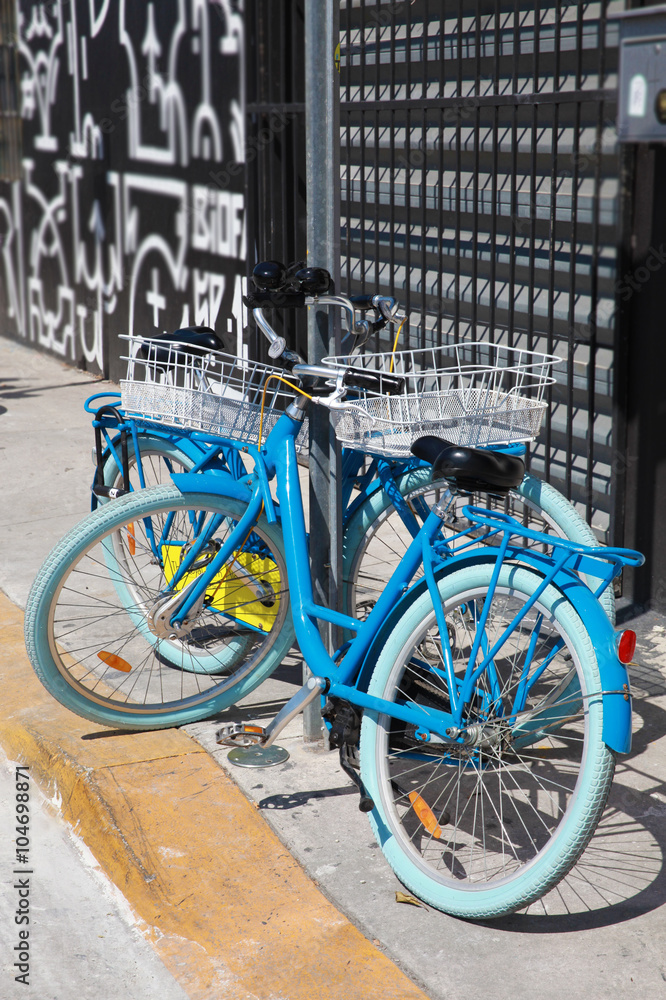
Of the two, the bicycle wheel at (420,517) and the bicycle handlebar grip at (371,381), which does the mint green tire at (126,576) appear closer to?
the bicycle wheel at (420,517)

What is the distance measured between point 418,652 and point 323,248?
1.18m

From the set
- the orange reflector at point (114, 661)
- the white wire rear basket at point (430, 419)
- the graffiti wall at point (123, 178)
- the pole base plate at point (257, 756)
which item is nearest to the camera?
the white wire rear basket at point (430, 419)

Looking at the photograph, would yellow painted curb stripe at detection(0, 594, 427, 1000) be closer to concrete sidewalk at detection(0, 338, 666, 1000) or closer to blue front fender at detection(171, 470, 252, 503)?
concrete sidewalk at detection(0, 338, 666, 1000)

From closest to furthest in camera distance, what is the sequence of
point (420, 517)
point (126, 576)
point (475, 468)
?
point (475, 468) → point (420, 517) → point (126, 576)

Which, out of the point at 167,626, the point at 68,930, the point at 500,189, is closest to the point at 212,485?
the point at 167,626

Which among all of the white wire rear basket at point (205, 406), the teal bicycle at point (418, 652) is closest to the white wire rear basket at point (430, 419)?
the teal bicycle at point (418, 652)

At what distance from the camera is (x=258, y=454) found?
322 cm

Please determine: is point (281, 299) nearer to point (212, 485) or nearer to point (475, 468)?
point (212, 485)

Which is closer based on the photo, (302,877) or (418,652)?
(302,877)

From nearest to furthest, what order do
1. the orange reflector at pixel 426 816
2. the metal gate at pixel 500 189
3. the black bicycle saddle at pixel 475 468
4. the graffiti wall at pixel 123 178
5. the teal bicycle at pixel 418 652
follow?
the teal bicycle at pixel 418 652
the black bicycle saddle at pixel 475 468
the orange reflector at pixel 426 816
the metal gate at pixel 500 189
the graffiti wall at pixel 123 178

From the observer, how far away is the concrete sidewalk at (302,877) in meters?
2.41

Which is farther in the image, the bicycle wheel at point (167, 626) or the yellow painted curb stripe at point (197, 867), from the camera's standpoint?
the bicycle wheel at point (167, 626)

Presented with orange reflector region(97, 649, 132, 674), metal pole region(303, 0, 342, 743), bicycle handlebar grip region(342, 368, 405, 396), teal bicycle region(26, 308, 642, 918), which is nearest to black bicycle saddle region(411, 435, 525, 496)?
teal bicycle region(26, 308, 642, 918)

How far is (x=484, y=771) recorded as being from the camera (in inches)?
106
